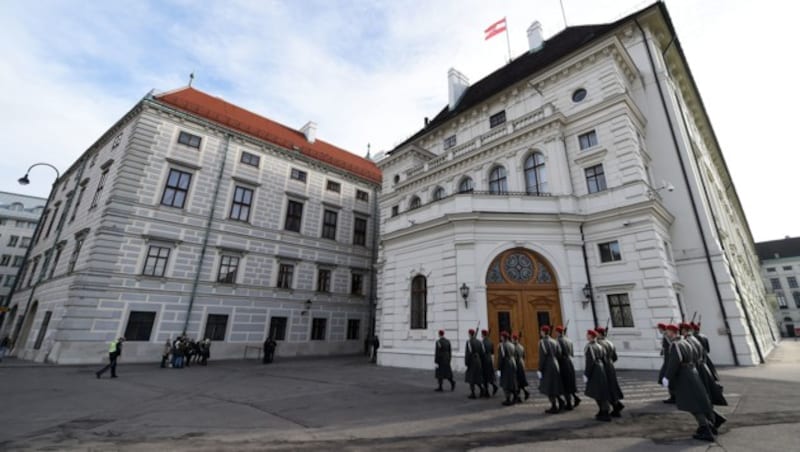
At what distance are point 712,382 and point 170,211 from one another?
2536 centimetres

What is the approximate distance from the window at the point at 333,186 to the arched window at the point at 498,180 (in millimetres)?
14120

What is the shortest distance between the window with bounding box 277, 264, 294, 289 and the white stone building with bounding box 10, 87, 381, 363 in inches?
3.0

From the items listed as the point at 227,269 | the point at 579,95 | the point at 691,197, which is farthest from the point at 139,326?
the point at 691,197

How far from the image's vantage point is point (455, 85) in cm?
3016

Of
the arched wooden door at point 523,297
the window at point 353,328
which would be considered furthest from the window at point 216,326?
the arched wooden door at point 523,297

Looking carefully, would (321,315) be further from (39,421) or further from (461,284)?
(39,421)

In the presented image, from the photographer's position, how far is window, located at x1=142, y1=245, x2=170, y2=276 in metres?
20.3

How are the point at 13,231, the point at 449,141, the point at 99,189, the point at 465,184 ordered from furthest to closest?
the point at 13,231 < the point at 449,141 < the point at 99,189 < the point at 465,184

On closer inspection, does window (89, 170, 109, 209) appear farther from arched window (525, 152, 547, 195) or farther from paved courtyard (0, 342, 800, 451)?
arched window (525, 152, 547, 195)

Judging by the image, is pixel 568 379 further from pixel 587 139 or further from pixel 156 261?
pixel 156 261

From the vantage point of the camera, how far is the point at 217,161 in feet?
78.6

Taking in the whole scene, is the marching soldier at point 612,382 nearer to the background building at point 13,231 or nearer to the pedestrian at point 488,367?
the pedestrian at point 488,367

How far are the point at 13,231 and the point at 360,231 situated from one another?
210ft

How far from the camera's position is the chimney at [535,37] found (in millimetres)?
26844
